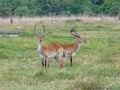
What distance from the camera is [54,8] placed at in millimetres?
46781

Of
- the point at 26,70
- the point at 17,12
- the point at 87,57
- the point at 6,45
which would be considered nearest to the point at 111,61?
the point at 87,57

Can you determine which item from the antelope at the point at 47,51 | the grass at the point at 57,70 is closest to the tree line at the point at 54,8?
the grass at the point at 57,70

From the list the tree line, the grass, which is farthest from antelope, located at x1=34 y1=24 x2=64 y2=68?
the tree line

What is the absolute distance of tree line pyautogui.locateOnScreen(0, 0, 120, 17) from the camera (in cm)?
4269

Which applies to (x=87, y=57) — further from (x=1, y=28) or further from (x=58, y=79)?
(x=1, y=28)

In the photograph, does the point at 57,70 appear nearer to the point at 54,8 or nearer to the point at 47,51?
the point at 47,51

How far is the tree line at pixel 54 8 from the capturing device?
4269 centimetres

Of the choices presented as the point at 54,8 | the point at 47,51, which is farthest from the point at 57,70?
the point at 54,8

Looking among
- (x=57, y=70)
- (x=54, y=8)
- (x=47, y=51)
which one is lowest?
(x=54, y=8)

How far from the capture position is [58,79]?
1038 cm

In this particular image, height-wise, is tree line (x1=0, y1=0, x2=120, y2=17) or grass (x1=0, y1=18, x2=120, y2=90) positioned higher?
grass (x1=0, y1=18, x2=120, y2=90)

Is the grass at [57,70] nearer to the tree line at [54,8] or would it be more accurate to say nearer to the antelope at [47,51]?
the antelope at [47,51]

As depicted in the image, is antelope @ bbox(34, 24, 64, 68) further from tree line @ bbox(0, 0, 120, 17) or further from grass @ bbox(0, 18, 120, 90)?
tree line @ bbox(0, 0, 120, 17)

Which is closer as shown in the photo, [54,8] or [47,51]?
[47,51]
